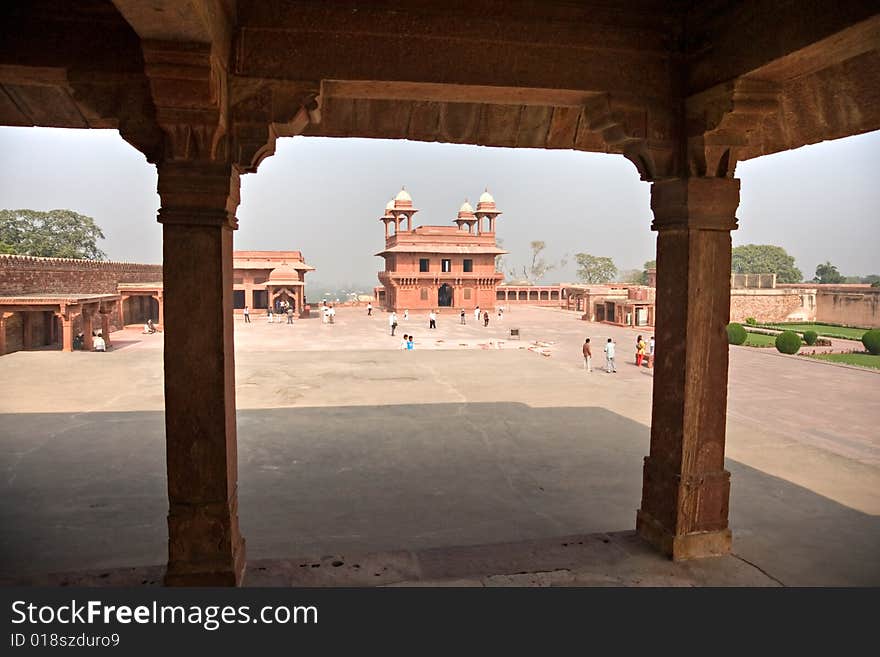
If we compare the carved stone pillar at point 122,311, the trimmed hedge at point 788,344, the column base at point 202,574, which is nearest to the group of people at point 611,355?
the trimmed hedge at point 788,344

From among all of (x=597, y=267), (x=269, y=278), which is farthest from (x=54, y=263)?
(x=597, y=267)

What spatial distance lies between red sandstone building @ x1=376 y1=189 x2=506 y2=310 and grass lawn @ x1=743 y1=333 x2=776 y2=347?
813 inches

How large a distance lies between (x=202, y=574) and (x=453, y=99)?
3.14 meters

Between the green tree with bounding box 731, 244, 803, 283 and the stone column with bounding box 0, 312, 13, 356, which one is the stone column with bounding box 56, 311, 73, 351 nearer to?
the stone column with bounding box 0, 312, 13, 356

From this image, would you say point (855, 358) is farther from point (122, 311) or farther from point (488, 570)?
point (122, 311)

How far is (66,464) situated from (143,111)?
447cm

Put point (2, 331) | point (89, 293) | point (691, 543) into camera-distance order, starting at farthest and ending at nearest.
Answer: point (89, 293) < point (2, 331) < point (691, 543)

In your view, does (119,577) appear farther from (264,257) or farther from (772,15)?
(264,257)

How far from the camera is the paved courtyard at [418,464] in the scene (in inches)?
161

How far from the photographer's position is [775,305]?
40812mm

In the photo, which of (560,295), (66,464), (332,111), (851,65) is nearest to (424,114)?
(332,111)

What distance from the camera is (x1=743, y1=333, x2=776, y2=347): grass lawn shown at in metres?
23.0

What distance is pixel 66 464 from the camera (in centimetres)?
598

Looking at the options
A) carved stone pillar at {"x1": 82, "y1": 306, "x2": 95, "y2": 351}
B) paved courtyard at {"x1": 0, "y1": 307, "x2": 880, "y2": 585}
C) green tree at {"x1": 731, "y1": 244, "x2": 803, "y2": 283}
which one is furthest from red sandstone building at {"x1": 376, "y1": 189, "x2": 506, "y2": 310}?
green tree at {"x1": 731, "y1": 244, "x2": 803, "y2": 283}
